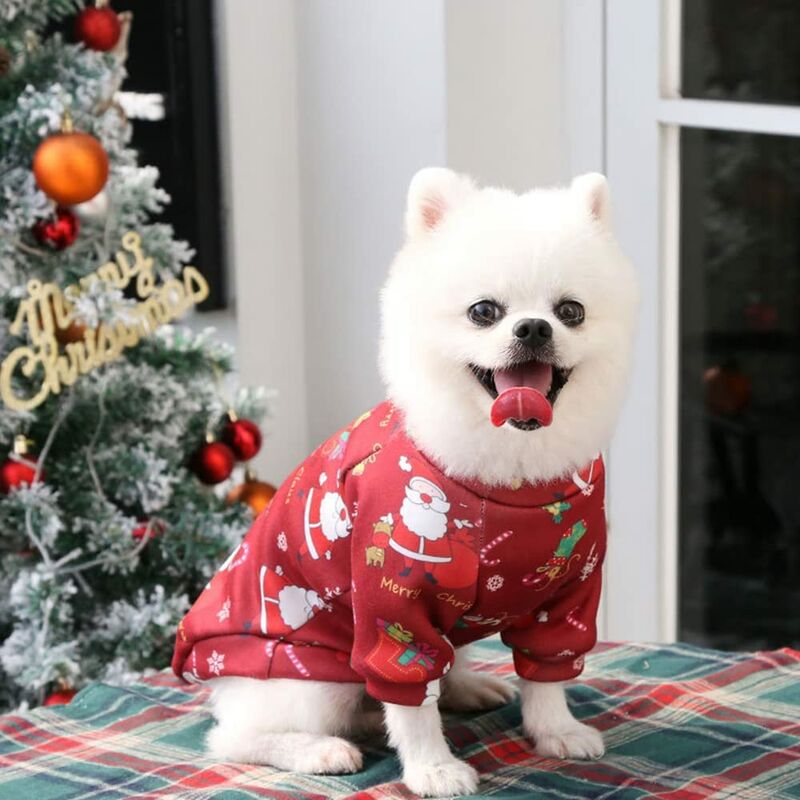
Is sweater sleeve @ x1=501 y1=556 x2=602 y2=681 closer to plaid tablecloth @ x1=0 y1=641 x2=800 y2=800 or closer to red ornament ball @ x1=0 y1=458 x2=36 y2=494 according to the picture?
plaid tablecloth @ x1=0 y1=641 x2=800 y2=800

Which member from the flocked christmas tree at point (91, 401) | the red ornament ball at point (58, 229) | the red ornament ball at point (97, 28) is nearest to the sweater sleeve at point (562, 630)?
the flocked christmas tree at point (91, 401)

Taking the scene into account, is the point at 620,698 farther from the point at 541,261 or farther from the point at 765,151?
the point at 765,151

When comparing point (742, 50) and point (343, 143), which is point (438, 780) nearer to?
point (742, 50)

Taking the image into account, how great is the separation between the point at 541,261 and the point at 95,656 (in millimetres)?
930

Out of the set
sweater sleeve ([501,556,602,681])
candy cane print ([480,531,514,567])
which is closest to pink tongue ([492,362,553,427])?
candy cane print ([480,531,514,567])

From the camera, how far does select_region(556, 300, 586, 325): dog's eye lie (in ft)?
3.71

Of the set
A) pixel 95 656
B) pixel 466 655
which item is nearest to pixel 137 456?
pixel 95 656

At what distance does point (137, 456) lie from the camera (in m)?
1.72

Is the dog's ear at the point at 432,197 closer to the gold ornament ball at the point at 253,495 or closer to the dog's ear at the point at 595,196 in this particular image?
the dog's ear at the point at 595,196

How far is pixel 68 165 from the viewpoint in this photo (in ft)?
5.08

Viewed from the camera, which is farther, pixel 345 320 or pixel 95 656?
pixel 345 320

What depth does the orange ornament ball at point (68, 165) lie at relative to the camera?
1547 millimetres

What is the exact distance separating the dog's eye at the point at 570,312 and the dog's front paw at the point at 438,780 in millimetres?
408

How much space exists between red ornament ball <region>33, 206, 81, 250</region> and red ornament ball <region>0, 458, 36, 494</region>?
26cm
